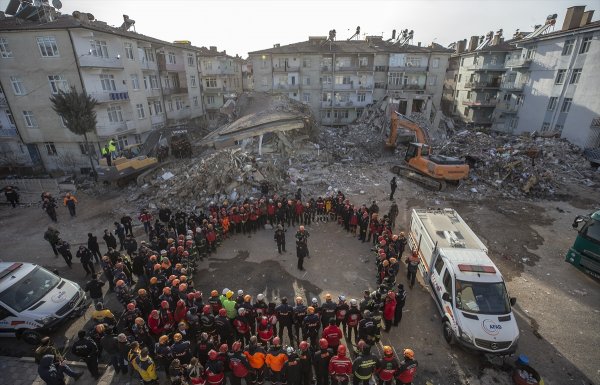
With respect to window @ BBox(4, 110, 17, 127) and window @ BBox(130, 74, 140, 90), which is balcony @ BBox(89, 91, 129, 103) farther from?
window @ BBox(4, 110, 17, 127)

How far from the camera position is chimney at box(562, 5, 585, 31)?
27.9 metres

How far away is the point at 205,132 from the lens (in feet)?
113

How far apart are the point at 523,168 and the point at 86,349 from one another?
26605 millimetres

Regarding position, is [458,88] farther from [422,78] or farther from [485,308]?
[485,308]

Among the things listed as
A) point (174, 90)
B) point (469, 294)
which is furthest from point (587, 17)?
point (174, 90)

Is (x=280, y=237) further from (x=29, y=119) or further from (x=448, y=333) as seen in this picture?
(x=29, y=119)

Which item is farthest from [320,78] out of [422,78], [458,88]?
[458,88]

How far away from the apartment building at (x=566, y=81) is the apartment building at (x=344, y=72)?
1056 cm

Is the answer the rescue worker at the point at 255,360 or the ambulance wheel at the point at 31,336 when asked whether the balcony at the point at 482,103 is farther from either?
the ambulance wheel at the point at 31,336

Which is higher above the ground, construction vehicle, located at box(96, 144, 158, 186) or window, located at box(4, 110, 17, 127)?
window, located at box(4, 110, 17, 127)

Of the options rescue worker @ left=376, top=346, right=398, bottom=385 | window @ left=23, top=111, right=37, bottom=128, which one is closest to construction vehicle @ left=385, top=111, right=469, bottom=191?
rescue worker @ left=376, top=346, right=398, bottom=385

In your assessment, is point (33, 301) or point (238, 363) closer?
point (238, 363)

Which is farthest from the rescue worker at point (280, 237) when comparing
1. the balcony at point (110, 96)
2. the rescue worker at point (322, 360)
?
the balcony at point (110, 96)

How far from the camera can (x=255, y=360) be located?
7055 mm
